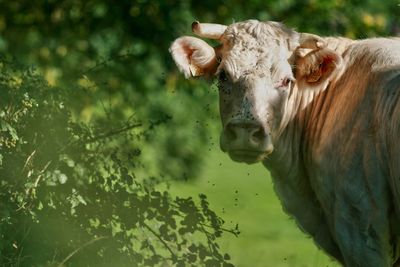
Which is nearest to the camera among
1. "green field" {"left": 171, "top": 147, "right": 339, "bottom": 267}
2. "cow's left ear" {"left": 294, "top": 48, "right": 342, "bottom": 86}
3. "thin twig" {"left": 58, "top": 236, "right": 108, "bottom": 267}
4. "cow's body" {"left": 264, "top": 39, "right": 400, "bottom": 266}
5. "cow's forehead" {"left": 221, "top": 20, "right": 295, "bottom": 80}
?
"cow's body" {"left": 264, "top": 39, "right": 400, "bottom": 266}

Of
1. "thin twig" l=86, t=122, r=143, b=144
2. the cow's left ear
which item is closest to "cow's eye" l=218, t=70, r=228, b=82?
the cow's left ear

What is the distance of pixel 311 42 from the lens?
835 cm

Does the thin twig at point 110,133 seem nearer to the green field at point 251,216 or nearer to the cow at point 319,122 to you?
the green field at point 251,216

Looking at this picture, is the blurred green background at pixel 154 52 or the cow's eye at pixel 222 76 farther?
the blurred green background at pixel 154 52

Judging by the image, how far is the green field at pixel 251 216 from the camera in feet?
38.8

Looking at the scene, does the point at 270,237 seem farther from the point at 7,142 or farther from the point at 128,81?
the point at 7,142

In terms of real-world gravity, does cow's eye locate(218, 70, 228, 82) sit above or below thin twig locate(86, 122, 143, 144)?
above

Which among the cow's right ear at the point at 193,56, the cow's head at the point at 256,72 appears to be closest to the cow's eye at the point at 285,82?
the cow's head at the point at 256,72

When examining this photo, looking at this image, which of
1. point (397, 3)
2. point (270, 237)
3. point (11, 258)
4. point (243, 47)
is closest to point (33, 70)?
point (11, 258)

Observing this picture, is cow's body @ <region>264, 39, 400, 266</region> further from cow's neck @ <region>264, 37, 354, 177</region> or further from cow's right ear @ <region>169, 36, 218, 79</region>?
cow's right ear @ <region>169, 36, 218, 79</region>

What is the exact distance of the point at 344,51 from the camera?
27.7 feet

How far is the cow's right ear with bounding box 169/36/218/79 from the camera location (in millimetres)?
8539

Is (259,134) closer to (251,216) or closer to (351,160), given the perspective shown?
→ (351,160)

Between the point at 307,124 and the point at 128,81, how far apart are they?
3253 millimetres
